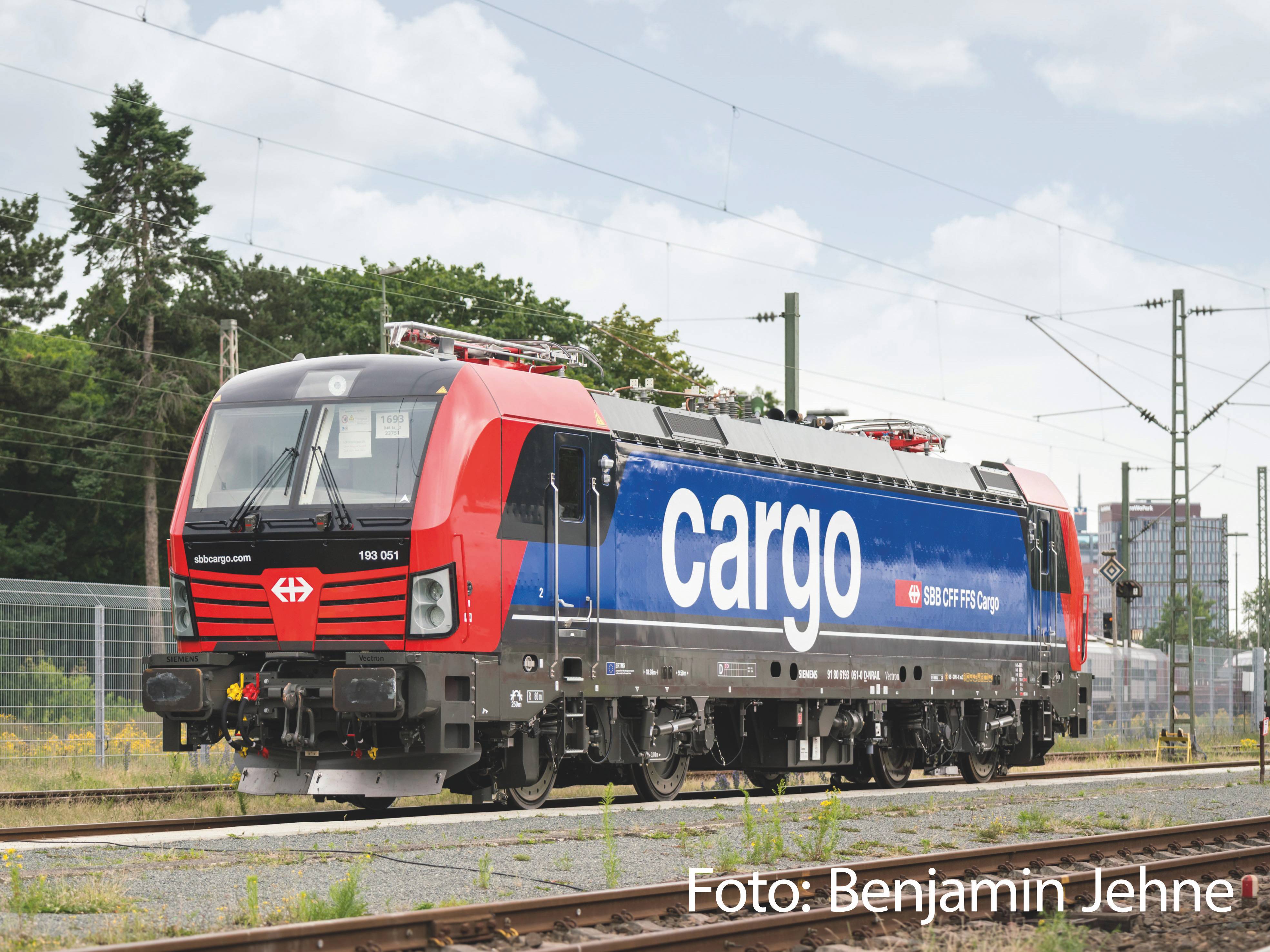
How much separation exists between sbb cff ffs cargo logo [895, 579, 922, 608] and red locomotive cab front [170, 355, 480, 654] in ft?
26.3

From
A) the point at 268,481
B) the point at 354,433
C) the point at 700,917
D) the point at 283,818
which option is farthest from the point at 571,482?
the point at 700,917

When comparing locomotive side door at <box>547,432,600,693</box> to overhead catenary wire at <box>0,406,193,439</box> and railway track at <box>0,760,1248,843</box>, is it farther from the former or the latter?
overhead catenary wire at <box>0,406,193,439</box>

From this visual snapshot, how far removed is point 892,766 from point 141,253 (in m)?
41.8

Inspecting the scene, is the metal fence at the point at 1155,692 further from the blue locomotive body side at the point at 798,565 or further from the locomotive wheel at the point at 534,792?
the locomotive wheel at the point at 534,792

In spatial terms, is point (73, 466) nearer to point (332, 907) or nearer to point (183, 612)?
point (183, 612)

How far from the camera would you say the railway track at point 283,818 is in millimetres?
12734

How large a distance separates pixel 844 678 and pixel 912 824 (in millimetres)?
4341

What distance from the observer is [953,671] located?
21.5 metres

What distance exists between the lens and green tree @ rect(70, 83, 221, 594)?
2153 inches

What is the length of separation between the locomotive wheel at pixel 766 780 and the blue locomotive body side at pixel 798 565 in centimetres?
206

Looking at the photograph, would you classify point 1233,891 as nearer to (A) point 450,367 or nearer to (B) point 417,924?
(B) point 417,924

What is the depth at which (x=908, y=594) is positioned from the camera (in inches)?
815

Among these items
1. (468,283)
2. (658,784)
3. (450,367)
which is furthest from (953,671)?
(468,283)

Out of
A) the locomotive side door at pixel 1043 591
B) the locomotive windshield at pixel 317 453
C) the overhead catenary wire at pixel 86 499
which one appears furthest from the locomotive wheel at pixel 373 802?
the overhead catenary wire at pixel 86 499
